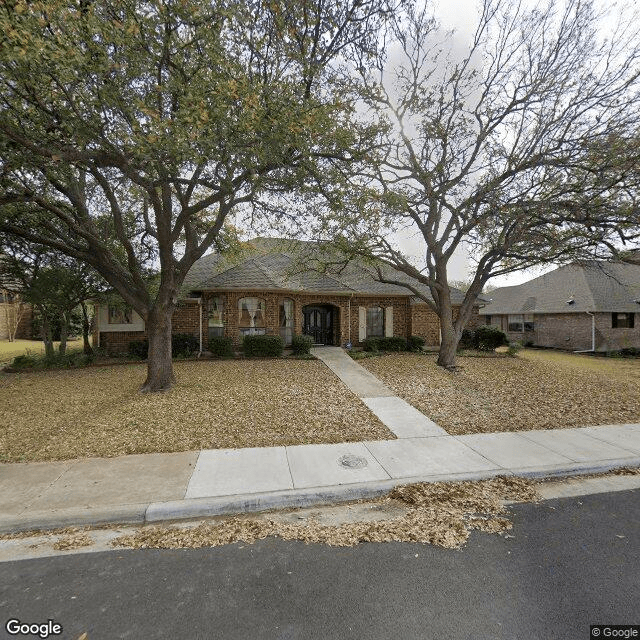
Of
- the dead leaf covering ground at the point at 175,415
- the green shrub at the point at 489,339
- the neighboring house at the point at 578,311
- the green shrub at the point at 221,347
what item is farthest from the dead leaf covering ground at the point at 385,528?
the neighboring house at the point at 578,311

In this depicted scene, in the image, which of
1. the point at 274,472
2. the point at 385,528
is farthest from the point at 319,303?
the point at 385,528

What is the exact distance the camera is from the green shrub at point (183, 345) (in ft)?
46.6

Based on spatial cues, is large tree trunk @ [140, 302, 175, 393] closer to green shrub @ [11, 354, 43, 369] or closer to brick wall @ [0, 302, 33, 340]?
green shrub @ [11, 354, 43, 369]

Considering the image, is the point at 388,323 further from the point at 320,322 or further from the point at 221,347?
the point at 221,347

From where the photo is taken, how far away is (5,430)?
248 inches

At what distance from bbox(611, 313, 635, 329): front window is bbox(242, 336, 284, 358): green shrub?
20.5 meters

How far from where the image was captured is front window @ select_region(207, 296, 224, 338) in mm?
15008

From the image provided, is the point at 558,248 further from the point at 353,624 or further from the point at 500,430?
the point at 353,624

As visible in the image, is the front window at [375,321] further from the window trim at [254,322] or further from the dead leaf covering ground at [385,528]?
the dead leaf covering ground at [385,528]

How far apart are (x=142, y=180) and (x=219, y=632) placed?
717 cm

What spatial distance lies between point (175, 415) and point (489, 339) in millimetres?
15645

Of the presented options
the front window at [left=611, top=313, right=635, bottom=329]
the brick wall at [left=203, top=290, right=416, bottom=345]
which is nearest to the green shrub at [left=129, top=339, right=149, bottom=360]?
the brick wall at [left=203, top=290, right=416, bottom=345]

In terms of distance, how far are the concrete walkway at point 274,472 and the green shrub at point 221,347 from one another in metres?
8.76

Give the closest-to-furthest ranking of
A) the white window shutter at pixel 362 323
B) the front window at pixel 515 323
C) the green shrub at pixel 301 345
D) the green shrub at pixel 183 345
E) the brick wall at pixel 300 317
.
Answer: the green shrub at pixel 183 345, the green shrub at pixel 301 345, the brick wall at pixel 300 317, the white window shutter at pixel 362 323, the front window at pixel 515 323
